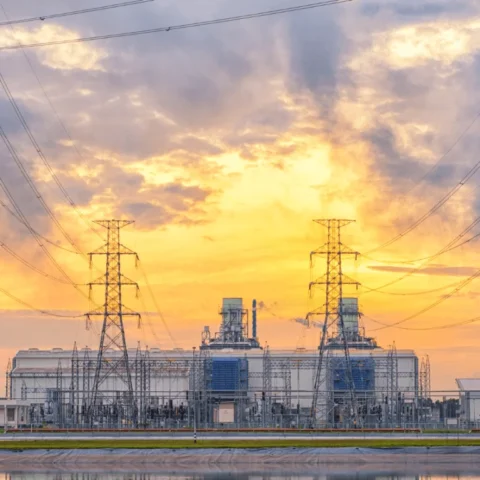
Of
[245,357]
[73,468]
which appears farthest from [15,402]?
[73,468]

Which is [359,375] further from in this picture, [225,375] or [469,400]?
[469,400]

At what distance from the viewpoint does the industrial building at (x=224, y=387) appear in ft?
312

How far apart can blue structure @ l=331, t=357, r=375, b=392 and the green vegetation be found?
112ft

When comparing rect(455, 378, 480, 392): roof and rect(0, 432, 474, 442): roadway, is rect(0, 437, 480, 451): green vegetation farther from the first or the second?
rect(455, 378, 480, 392): roof

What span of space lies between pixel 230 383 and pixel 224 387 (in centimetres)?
83

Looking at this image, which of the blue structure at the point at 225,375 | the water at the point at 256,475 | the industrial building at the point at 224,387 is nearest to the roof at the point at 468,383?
the industrial building at the point at 224,387

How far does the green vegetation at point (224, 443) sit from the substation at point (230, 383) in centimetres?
1757

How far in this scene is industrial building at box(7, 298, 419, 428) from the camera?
312 ft

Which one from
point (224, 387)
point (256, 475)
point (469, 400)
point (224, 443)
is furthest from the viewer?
point (224, 387)

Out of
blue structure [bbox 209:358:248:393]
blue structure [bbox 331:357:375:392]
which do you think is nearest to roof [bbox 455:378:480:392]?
blue structure [bbox 331:357:375:392]

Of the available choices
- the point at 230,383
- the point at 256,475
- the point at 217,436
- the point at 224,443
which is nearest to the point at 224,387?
the point at 230,383

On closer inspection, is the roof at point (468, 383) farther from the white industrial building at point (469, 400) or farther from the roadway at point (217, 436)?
the roadway at point (217, 436)

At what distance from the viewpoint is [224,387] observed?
106125 mm

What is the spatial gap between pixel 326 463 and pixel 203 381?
41.3m
